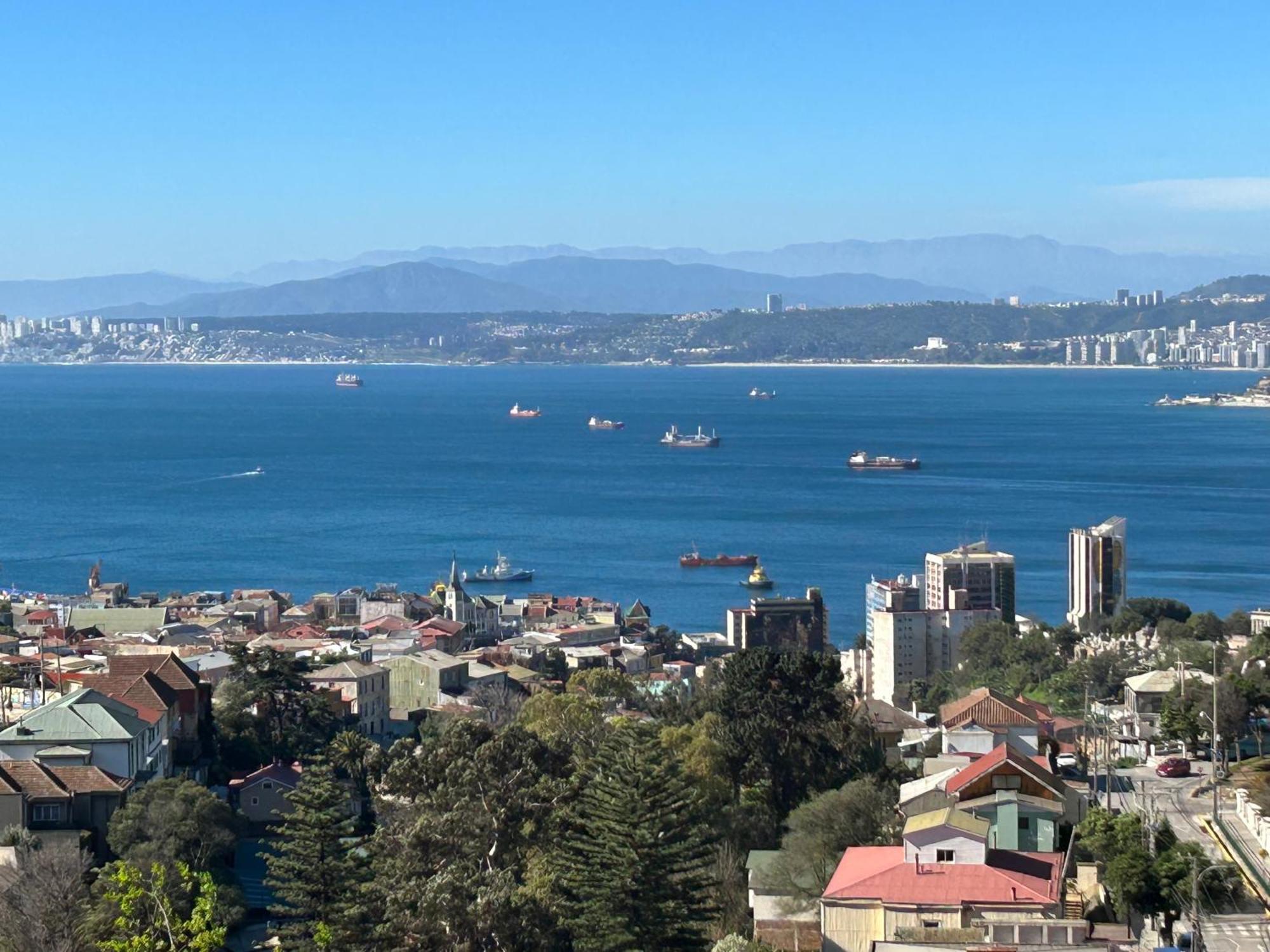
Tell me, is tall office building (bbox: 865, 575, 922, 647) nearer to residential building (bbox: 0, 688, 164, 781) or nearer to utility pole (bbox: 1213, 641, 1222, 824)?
utility pole (bbox: 1213, 641, 1222, 824)

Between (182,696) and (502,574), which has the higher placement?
(182,696)

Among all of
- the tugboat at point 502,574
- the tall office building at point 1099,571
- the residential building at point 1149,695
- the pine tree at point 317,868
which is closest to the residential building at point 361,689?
the residential building at point 1149,695

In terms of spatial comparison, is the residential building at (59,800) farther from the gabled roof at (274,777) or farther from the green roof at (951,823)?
the green roof at (951,823)

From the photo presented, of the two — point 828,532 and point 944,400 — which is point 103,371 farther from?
point 828,532

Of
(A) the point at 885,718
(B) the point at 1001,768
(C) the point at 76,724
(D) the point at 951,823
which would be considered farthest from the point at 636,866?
(A) the point at 885,718

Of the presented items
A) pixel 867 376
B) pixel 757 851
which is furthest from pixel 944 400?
→ pixel 757 851

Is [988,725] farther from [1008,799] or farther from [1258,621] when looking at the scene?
[1258,621]

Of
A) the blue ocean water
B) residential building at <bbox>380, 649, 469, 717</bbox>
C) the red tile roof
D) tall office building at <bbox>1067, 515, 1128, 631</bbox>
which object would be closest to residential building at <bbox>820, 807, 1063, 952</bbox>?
the red tile roof

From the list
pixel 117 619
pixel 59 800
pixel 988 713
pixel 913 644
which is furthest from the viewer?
pixel 913 644

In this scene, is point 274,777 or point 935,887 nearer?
point 935,887

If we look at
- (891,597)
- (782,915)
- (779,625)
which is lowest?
(779,625)
